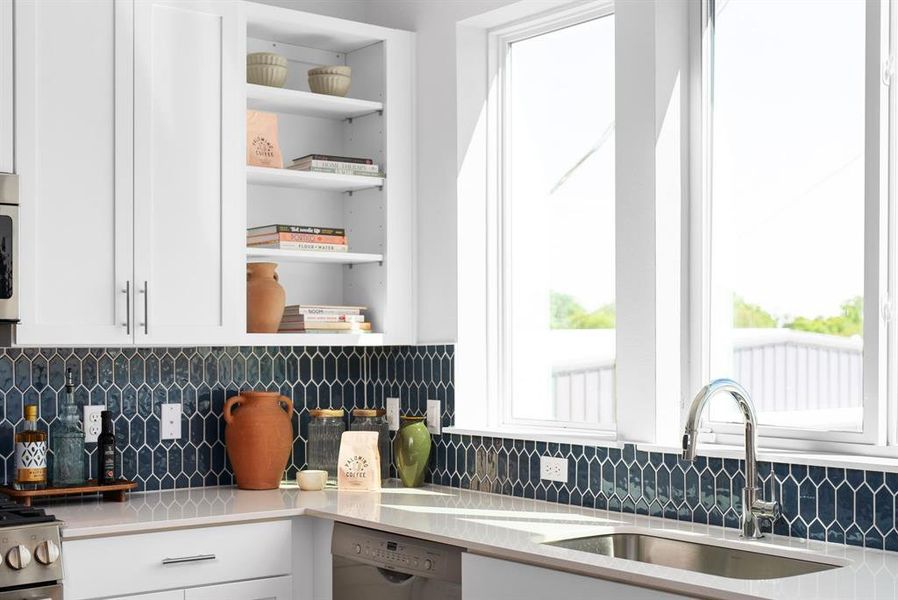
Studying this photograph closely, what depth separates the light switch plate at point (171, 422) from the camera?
3637 mm

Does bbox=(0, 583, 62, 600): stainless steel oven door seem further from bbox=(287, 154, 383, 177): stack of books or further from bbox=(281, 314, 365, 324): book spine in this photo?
bbox=(287, 154, 383, 177): stack of books

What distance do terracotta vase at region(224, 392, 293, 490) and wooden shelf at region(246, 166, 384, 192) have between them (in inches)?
27.9

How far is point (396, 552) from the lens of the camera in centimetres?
291

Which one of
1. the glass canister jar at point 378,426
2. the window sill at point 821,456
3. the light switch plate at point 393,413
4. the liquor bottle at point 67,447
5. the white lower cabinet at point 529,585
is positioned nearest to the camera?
the white lower cabinet at point 529,585

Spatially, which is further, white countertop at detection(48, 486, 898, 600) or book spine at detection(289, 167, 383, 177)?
book spine at detection(289, 167, 383, 177)

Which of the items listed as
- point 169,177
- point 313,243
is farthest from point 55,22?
point 313,243

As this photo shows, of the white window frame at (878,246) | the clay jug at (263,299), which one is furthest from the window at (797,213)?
the clay jug at (263,299)

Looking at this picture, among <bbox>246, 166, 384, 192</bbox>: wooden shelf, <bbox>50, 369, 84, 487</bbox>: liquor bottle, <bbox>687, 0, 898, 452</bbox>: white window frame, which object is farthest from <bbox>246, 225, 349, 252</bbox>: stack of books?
<bbox>687, 0, 898, 452</bbox>: white window frame

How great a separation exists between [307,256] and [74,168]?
826 mm

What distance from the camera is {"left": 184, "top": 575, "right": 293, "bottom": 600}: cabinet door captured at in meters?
3.03

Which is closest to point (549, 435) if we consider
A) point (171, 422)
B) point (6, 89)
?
point (171, 422)

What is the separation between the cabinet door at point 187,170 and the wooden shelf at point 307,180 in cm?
16

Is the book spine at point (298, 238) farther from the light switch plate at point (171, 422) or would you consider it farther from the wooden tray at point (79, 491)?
the wooden tray at point (79, 491)

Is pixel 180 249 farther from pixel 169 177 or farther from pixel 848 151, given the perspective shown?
pixel 848 151
